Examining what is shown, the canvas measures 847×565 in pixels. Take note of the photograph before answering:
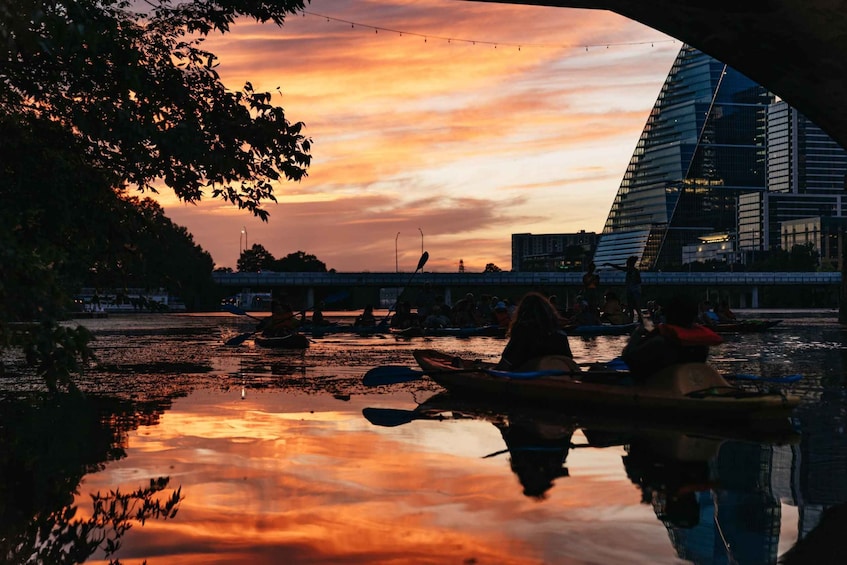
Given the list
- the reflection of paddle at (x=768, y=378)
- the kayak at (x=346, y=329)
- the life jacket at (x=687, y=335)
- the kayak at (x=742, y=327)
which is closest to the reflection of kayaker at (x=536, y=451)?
the life jacket at (x=687, y=335)

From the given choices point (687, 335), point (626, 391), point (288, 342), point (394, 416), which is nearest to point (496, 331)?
point (288, 342)

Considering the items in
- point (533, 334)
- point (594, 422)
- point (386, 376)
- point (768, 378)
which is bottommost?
point (594, 422)

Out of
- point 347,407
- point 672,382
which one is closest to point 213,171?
point 347,407

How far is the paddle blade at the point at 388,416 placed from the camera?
1088cm

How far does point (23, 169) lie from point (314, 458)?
4.42m

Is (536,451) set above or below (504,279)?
below

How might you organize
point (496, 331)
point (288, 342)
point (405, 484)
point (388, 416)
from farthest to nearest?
point (496, 331), point (288, 342), point (388, 416), point (405, 484)

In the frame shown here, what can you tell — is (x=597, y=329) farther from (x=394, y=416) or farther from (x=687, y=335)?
(x=687, y=335)

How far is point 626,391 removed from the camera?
1068 cm

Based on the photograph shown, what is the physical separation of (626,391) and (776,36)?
10.9 meters

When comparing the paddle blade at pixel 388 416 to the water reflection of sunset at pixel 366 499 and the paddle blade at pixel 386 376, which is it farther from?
the paddle blade at pixel 386 376

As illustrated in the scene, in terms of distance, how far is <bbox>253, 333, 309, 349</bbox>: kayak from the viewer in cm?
2688

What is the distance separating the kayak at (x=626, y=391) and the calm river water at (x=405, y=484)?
0.29m

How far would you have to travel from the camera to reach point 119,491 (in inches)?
279
